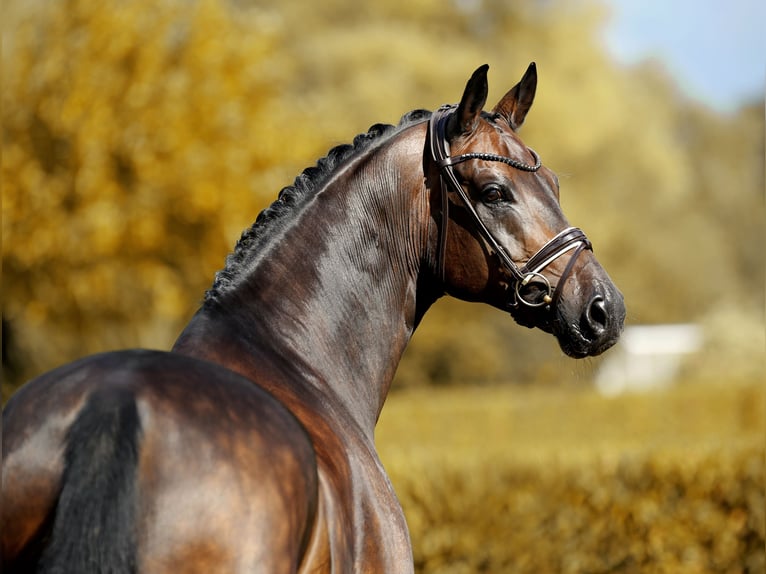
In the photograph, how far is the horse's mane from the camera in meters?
2.97

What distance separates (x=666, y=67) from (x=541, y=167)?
37991mm

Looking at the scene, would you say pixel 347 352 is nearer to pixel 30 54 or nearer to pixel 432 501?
pixel 432 501

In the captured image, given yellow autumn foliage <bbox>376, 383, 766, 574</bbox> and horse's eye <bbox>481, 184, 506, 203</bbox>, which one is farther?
yellow autumn foliage <bbox>376, 383, 766, 574</bbox>

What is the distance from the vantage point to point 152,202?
14531 mm

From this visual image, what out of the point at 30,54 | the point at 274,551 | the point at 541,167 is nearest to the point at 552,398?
the point at 30,54

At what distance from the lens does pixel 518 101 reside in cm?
350

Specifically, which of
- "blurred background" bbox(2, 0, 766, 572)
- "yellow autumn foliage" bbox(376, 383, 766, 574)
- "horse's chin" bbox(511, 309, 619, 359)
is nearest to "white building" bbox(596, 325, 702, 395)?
"blurred background" bbox(2, 0, 766, 572)

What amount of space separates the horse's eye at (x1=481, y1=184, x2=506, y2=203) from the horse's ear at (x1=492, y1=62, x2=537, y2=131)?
0.44 meters

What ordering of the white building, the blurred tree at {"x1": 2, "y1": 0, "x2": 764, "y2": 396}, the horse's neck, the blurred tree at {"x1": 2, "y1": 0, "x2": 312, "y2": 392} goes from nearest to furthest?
the horse's neck
the blurred tree at {"x1": 2, "y1": 0, "x2": 312, "y2": 392}
the blurred tree at {"x1": 2, "y1": 0, "x2": 764, "y2": 396}
the white building

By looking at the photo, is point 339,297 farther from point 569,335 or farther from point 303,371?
point 569,335

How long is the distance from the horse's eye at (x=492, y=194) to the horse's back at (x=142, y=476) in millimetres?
1171

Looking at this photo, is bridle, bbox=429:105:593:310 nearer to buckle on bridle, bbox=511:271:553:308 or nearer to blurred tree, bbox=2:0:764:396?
buckle on bridle, bbox=511:271:553:308

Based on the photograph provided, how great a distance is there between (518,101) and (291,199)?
2.86ft

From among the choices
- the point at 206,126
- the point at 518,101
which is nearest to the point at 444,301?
the point at 206,126
